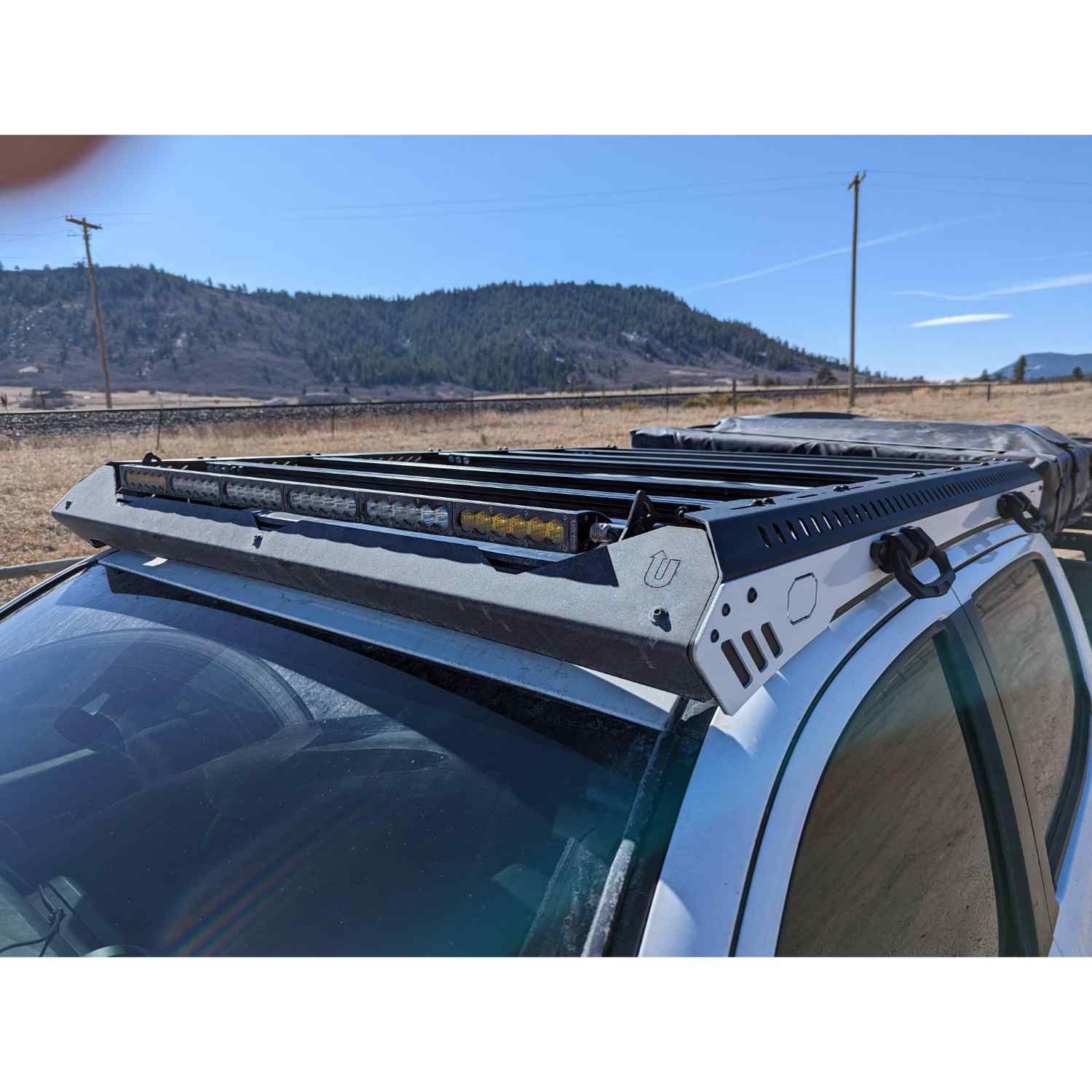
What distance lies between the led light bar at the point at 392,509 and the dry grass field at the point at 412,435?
3463 mm

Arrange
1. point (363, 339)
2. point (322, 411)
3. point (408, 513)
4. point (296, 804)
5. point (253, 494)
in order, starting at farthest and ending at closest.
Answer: point (363, 339)
point (322, 411)
point (253, 494)
point (408, 513)
point (296, 804)

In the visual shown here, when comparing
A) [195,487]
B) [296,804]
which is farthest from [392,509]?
[195,487]

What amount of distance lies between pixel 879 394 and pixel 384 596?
6482 cm

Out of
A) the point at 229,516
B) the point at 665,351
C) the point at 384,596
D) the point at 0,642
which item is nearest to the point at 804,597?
the point at 384,596

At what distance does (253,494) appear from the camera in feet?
5.77

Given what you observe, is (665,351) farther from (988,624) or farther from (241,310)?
(988,624)

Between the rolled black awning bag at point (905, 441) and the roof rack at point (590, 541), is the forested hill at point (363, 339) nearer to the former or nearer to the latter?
the rolled black awning bag at point (905, 441)

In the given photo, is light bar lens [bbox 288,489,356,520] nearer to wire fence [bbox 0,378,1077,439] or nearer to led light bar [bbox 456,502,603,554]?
led light bar [bbox 456,502,603,554]

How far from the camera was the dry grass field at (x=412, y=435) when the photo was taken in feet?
38.3

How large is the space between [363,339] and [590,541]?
493 feet

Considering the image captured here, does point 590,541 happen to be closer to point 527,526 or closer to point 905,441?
point 527,526

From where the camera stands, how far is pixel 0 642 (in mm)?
1804

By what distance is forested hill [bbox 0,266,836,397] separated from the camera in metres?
109

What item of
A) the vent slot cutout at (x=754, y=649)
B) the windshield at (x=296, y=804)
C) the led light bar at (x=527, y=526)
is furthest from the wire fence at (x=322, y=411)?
the vent slot cutout at (x=754, y=649)
